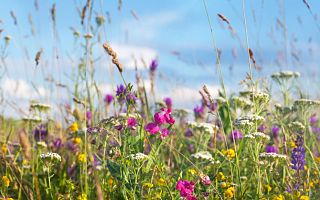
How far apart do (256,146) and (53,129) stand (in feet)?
8.03

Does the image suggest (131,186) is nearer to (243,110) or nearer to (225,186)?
(225,186)

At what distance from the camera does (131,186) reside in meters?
2.29

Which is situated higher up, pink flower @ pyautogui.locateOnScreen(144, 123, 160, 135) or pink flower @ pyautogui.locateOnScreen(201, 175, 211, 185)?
pink flower @ pyautogui.locateOnScreen(144, 123, 160, 135)

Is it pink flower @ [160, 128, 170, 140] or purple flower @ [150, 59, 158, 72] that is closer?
pink flower @ [160, 128, 170, 140]

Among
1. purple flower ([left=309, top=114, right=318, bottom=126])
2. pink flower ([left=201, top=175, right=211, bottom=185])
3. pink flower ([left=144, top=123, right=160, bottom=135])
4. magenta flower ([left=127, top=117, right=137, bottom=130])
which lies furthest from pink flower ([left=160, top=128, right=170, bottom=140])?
purple flower ([left=309, top=114, right=318, bottom=126])

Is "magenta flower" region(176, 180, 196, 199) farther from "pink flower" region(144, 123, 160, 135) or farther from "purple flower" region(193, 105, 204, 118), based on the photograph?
"purple flower" region(193, 105, 204, 118)

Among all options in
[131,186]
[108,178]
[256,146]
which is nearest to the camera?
[131,186]

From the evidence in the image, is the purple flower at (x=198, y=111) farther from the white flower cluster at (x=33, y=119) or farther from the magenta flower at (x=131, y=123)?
the magenta flower at (x=131, y=123)

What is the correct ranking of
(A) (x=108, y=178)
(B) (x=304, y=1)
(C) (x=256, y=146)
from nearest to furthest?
(C) (x=256, y=146) → (A) (x=108, y=178) → (B) (x=304, y=1)

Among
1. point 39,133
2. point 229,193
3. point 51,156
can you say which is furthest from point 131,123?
point 39,133

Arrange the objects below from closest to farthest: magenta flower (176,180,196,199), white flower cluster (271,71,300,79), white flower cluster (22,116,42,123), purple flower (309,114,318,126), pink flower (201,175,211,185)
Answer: magenta flower (176,180,196,199) < pink flower (201,175,211,185) < white flower cluster (22,116,42,123) < white flower cluster (271,71,300,79) < purple flower (309,114,318,126)

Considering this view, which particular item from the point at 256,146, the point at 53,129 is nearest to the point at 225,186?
the point at 256,146

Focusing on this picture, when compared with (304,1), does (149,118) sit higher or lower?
lower

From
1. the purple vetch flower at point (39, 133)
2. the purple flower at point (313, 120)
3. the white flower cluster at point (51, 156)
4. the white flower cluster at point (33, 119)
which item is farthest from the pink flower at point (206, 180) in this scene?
the purple flower at point (313, 120)
